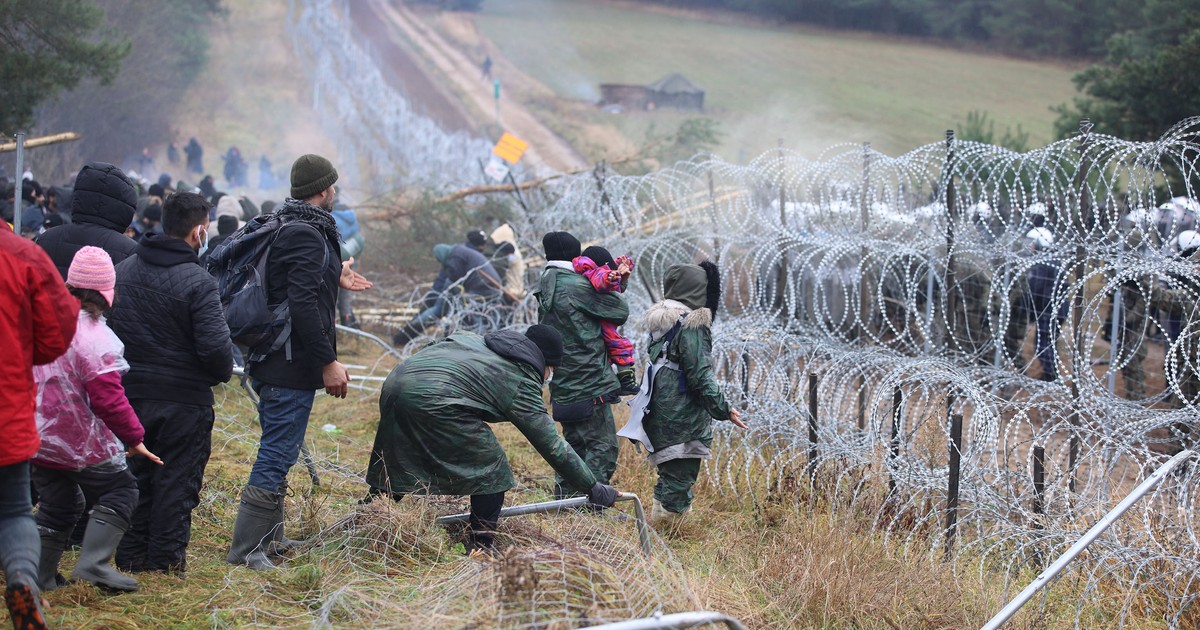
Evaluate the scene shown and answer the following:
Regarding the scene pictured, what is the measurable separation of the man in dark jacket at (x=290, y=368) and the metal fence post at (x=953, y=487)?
2768 millimetres

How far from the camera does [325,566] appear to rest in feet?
12.7

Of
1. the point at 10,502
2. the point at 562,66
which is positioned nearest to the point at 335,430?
the point at 10,502

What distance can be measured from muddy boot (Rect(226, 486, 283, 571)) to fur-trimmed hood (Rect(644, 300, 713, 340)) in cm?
198

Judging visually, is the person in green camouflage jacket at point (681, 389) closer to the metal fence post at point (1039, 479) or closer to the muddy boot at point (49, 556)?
the metal fence post at point (1039, 479)

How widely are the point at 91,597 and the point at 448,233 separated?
10.1 m

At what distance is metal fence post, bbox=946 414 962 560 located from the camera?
15.5 ft

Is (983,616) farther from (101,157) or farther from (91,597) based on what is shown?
(101,157)

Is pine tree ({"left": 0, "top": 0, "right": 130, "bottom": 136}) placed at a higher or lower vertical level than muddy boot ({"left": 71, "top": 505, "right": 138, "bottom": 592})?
higher

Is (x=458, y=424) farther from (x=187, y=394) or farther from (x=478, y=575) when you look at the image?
(x=187, y=394)

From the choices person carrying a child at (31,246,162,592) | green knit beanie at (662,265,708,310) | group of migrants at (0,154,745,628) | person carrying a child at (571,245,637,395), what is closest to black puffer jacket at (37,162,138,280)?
group of migrants at (0,154,745,628)

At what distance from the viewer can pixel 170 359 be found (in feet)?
12.4

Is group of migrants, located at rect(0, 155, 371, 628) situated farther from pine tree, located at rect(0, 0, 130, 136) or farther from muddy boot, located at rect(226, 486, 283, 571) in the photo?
pine tree, located at rect(0, 0, 130, 136)

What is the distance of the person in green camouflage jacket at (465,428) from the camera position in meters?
3.92

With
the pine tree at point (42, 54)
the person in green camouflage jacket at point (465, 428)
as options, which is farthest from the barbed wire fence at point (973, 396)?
the pine tree at point (42, 54)
